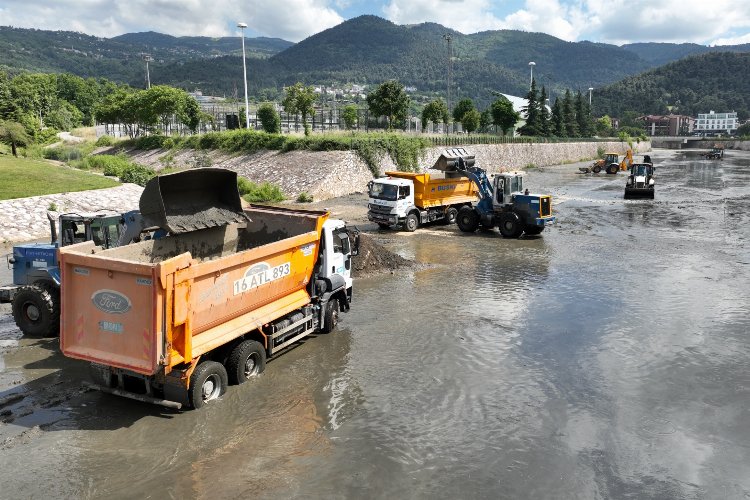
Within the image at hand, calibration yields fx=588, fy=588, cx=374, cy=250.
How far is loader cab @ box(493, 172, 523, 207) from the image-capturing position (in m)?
25.8

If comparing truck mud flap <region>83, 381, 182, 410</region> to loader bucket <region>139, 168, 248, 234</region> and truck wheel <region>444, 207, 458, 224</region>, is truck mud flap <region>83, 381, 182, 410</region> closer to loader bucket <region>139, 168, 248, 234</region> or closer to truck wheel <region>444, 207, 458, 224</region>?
loader bucket <region>139, 168, 248, 234</region>

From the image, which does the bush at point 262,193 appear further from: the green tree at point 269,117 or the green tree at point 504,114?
the green tree at point 504,114

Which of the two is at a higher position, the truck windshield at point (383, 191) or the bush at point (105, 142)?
the bush at point (105, 142)

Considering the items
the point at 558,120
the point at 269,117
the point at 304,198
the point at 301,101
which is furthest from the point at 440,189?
the point at 558,120

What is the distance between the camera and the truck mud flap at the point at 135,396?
9.05m

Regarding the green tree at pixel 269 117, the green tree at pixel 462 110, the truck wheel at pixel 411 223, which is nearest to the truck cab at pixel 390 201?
the truck wheel at pixel 411 223

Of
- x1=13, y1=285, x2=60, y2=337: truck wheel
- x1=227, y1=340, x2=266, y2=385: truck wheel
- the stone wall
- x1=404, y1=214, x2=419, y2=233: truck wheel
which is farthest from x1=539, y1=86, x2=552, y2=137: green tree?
x1=227, y1=340, x2=266, y2=385: truck wheel

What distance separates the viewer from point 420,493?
24.5 feet

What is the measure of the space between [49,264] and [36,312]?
1087mm

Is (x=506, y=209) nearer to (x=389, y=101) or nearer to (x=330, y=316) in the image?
(x=330, y=316)

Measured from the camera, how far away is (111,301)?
29.0 ft

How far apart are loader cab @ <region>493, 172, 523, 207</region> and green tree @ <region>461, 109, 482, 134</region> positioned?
148ft

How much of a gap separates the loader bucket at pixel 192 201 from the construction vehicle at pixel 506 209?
1552 centimetres

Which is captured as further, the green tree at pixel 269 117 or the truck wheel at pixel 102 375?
the green tree at pixel 269 117
